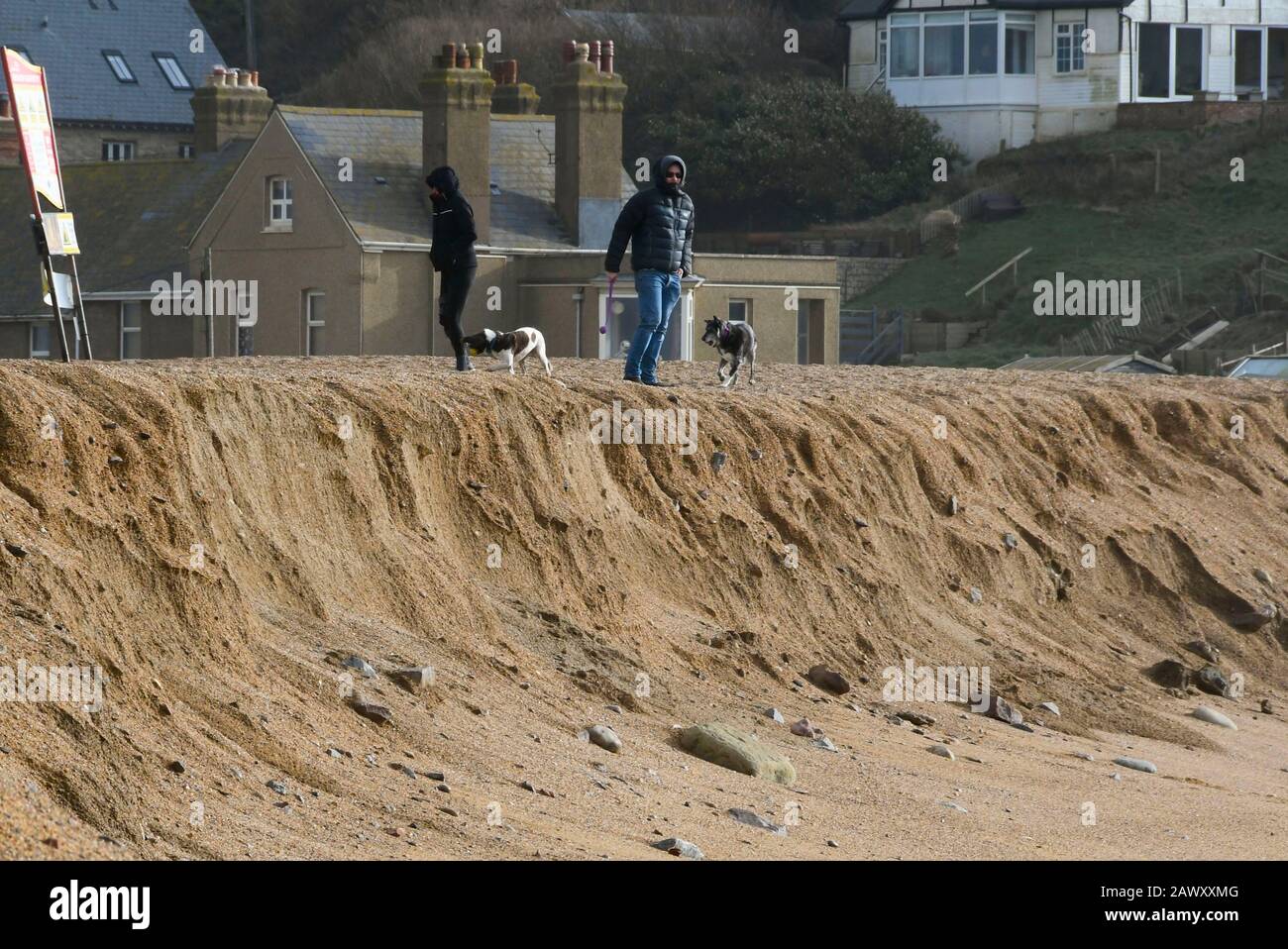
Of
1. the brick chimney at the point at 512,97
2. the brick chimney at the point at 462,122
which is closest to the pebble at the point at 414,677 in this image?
the brick chimney at the point at 462,122

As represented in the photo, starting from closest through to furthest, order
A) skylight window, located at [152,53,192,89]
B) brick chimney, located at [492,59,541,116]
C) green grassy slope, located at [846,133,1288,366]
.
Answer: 1. brick chimney, located at [492,59,541,116]
2. green grassy slope, located at [846,133,1288,366]
3. skylight window, located at [152,53,192,89]

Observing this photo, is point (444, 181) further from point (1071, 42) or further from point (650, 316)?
point (1071, 42)

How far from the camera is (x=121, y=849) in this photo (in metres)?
8.84

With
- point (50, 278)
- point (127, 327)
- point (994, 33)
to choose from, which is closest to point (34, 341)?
point (127, 327)

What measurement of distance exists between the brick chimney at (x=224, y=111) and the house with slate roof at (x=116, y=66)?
46.3 ft

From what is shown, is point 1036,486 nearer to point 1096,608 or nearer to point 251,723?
point 1096,608

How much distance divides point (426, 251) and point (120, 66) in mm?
31857

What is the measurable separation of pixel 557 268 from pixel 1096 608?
19.9m

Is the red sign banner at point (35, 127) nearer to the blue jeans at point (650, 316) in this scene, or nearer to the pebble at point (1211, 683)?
the blue jeans at point (650, 316)

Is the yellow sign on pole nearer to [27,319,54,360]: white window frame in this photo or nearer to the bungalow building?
the bungalow building

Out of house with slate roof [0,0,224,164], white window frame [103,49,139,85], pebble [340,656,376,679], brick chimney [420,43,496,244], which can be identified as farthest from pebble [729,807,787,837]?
white window frame [103,49,139,85]

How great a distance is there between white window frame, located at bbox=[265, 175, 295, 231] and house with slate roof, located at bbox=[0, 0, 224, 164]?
23984 millimetres

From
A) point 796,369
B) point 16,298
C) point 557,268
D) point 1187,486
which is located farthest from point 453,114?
point 1187,486

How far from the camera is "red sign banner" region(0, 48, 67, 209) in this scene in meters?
15.1
